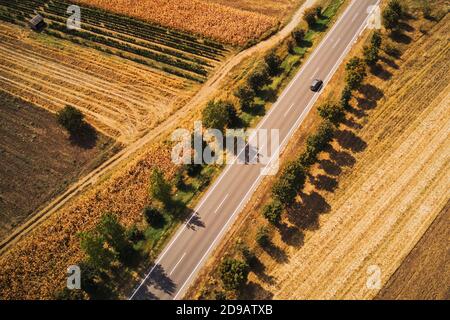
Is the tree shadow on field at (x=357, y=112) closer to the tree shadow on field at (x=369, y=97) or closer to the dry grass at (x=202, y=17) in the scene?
the tree shadow on field at (x=369, y=97)

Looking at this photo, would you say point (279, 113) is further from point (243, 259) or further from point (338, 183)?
point (243, 259)

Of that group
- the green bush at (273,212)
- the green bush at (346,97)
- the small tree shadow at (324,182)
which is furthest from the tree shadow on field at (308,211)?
the green bush at (346,97)

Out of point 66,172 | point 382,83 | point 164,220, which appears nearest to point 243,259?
point 164,220

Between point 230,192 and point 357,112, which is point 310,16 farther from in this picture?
point 230,192

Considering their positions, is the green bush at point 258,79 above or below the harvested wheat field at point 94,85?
above

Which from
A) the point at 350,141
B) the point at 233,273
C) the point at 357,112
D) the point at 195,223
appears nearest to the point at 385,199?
the point at 350,141

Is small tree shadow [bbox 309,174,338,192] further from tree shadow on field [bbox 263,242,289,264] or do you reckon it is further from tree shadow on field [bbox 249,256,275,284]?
tree shadow on field [bbox 249,256,275,284]
